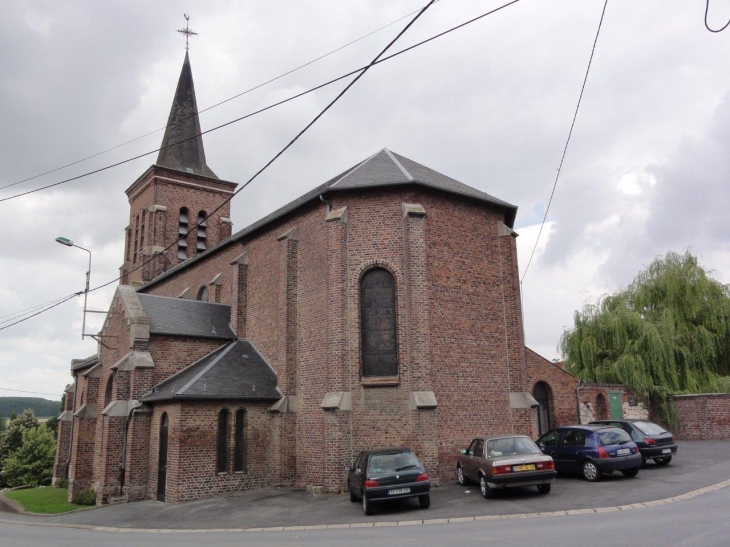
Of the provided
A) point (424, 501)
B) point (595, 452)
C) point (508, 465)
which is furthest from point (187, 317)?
point (595, 452)

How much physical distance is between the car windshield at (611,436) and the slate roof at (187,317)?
43.0 ft

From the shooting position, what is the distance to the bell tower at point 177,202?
114 feet

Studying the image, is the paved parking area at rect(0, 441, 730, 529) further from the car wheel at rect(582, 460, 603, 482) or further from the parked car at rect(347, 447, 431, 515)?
the parked car at rect(347, 447, 431, 515)

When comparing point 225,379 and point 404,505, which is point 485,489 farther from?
point 225,379

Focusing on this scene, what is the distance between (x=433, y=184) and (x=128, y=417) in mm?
12168

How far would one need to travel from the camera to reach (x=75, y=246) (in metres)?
21.1

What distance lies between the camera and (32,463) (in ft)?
128

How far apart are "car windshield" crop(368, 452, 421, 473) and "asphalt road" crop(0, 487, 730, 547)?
1.73 m

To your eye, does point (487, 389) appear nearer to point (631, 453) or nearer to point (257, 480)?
point (631, 453)

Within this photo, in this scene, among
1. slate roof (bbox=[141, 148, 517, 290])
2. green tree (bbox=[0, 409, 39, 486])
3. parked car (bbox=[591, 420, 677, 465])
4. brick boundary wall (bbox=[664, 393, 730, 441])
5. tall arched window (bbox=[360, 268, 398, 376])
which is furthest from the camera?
green tree (bbox=[0, 409, 39, 486])

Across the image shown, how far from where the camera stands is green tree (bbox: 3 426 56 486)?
38.5m

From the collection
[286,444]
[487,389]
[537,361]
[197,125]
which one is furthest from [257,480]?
[197,125]

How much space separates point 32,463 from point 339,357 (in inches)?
1297

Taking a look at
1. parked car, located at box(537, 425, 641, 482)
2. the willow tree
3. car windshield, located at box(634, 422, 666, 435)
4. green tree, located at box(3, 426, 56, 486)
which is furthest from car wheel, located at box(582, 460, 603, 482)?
green tree, located at box(3, 426, 56, 486)
